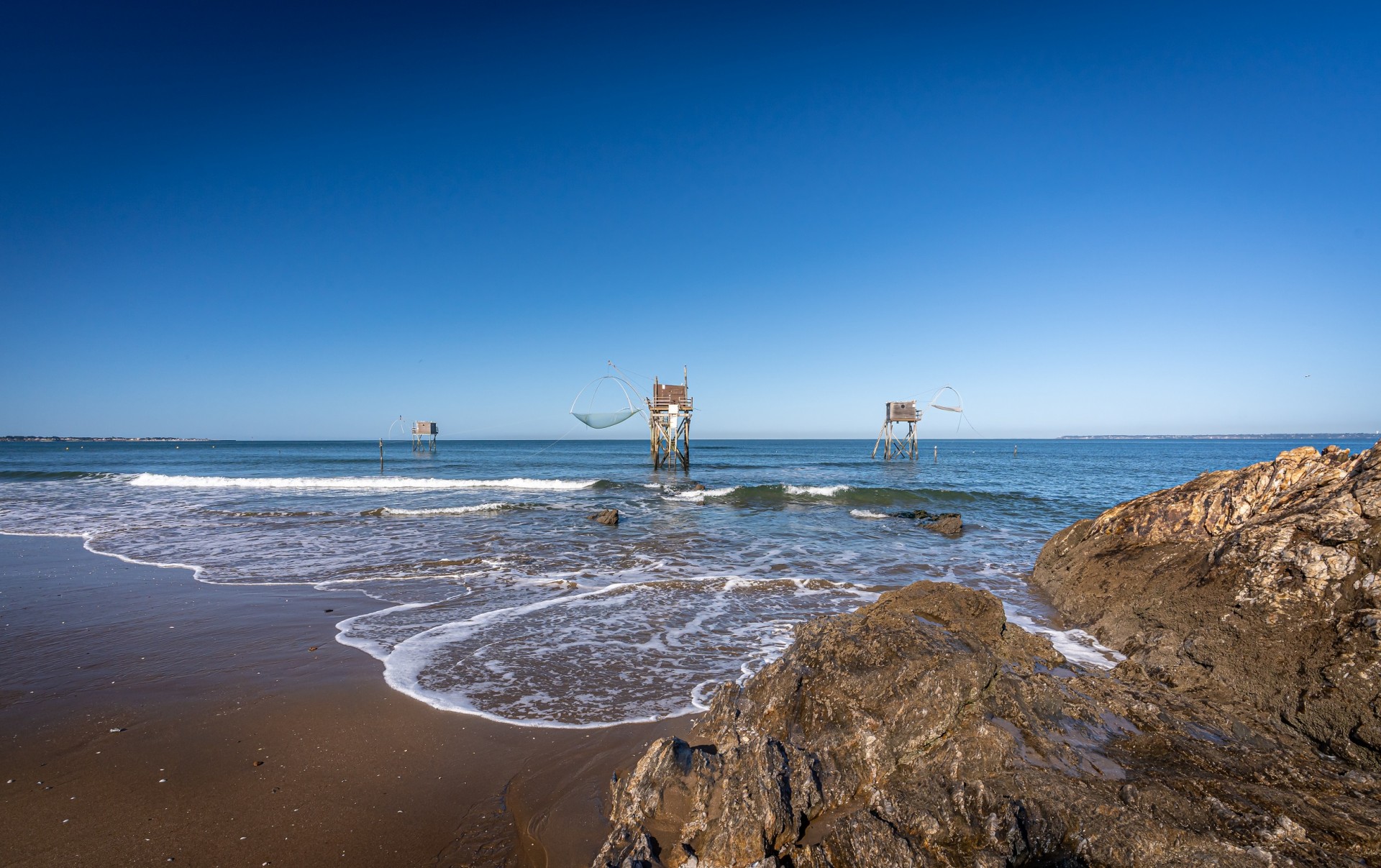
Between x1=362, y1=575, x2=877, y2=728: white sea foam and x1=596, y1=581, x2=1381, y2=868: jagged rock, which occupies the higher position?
x1=596, y1=581, x2=1381, y2=868: jagged rock

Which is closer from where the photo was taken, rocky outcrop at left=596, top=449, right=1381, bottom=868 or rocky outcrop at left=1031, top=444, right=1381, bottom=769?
rocky outcrop at left=596, top=449, right=1381, bottom=868

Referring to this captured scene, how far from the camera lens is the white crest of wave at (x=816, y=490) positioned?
22.9 metres

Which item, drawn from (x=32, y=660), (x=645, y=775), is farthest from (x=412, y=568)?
(x=645, y=775)

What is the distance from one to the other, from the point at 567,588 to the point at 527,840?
17.9 ft

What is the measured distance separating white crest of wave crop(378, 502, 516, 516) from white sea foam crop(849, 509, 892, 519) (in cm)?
1046

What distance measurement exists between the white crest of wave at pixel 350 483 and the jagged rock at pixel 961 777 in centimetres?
2329

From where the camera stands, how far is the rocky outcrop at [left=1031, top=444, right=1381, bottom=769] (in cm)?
348

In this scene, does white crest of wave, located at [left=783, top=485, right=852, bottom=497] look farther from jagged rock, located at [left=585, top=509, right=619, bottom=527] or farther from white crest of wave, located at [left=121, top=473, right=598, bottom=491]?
jagged rock, located at [left=585, top=509, right=619, bottom=527]

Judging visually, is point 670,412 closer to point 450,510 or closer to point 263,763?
point 450,510

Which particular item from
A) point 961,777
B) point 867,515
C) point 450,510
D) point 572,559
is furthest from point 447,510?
point 961,777

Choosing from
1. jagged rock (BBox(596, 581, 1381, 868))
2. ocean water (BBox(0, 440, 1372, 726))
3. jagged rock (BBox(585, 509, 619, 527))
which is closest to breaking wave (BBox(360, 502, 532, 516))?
ocean water (BBox(0, 440, 1372, 726))

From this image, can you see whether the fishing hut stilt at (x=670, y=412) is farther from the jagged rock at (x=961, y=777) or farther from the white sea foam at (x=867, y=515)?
the jagged rock at (x=961, y=777)

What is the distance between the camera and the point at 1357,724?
3213 mm

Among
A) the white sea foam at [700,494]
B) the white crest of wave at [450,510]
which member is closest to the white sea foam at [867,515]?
the white sea foam at [700,494]
